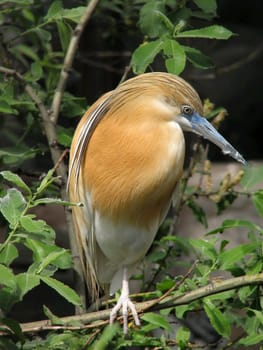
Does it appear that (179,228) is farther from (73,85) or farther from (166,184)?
(166,184)

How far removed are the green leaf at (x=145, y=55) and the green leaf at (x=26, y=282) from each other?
0.59m

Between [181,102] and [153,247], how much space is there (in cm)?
82

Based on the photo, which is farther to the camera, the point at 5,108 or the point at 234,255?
the point at 5,108

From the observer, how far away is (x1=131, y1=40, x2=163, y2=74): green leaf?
6.04ft

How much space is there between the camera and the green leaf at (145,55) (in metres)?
1.84

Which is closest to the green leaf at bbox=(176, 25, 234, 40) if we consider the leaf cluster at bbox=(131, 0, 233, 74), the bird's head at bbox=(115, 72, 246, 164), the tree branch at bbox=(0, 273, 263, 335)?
the leaf cluster at bbox=(131, 0, 233, 74)

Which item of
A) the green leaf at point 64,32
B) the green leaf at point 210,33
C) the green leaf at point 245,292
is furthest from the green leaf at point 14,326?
the green leaf at point 64,32

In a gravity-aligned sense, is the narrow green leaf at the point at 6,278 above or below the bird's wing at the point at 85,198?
above

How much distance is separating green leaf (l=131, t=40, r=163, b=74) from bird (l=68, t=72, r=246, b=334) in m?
0.02

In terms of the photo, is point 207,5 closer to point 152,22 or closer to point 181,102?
point 152,22

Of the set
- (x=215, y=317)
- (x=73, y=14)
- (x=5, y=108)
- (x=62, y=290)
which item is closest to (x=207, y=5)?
(x=73, y=14)

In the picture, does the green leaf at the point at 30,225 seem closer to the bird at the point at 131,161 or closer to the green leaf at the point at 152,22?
the bird at the point at 131,161

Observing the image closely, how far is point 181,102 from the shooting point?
69.6 inches

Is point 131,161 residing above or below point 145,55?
below
